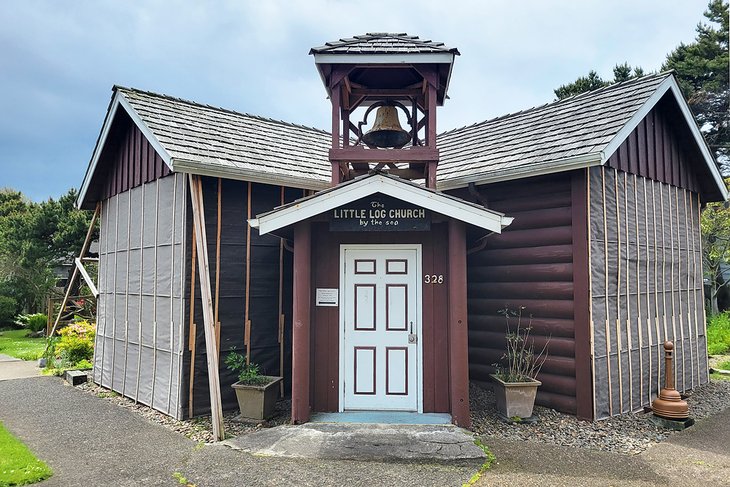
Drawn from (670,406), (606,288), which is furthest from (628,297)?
(670,406)

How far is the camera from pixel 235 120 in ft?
31.1

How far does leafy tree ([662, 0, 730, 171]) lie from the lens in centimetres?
2072

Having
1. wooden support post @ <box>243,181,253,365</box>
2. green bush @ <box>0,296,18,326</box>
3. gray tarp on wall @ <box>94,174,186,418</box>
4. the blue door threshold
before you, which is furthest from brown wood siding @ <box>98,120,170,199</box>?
green bush @ <box>0,296,18,326</box>

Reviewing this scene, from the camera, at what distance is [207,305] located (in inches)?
237

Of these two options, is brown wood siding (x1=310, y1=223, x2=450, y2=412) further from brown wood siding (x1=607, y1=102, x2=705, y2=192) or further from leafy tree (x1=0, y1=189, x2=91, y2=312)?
leafy tree (x1=0, y1=189, x2=91, y2=312)

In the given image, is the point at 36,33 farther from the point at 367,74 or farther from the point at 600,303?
the point at 600,303

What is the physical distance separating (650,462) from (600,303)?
2200 mm

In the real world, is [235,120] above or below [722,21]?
below

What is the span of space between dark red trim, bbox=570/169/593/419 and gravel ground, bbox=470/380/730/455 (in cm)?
33

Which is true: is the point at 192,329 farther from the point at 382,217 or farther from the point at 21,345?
the point at 21,345

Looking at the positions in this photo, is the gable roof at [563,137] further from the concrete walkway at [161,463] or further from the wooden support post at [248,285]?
the concrete walkway at [161,463]

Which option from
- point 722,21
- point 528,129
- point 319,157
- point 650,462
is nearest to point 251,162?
point 319,157

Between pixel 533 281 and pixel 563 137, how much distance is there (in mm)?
2383

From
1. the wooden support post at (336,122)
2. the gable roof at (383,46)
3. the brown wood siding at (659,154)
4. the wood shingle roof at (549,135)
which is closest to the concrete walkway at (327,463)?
the wooden support post at (336,122)
